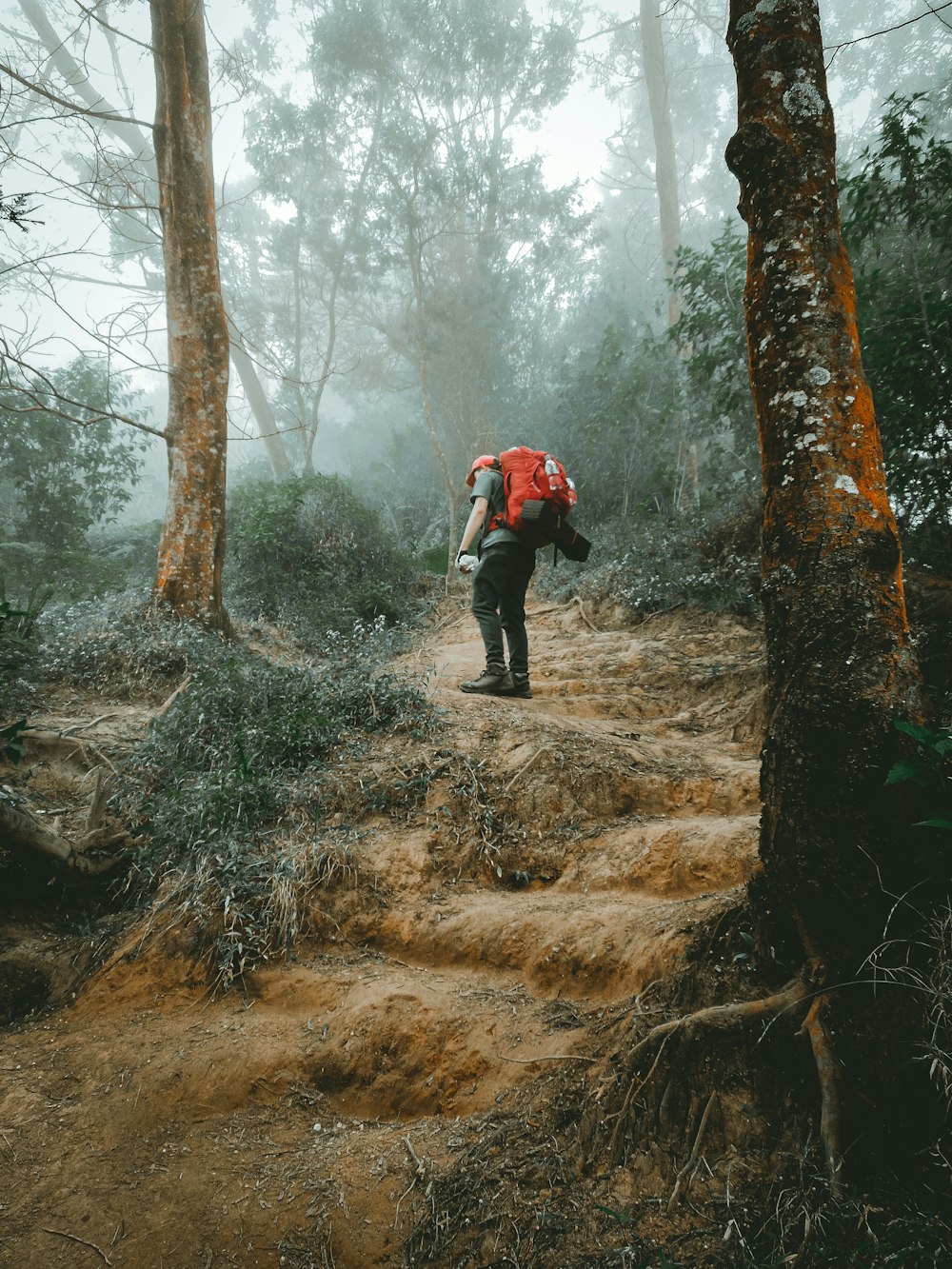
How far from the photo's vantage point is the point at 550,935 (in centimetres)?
273

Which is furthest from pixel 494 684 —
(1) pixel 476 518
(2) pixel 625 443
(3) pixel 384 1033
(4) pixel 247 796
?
(2) pixel 625 443

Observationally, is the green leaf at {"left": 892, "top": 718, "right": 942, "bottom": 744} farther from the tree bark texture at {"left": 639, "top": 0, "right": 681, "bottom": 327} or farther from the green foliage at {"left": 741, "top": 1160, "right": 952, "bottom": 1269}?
the tree bark texture at {"left": 639, "top": 0, "right": 681, "bottom": 327}

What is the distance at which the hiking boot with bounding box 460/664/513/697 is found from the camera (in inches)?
205

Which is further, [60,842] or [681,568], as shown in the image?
[681,568]

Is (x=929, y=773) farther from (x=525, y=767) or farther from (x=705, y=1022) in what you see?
(x=525, y=767)

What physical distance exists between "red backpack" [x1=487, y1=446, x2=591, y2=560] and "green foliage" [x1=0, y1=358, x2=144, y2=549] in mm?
7478

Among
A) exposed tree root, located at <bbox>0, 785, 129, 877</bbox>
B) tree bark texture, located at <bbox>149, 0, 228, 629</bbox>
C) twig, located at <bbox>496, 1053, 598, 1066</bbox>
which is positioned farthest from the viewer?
tree bark texture, located at <bbox>149, 0, 228, 629</bbox>

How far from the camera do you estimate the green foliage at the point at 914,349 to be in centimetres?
446

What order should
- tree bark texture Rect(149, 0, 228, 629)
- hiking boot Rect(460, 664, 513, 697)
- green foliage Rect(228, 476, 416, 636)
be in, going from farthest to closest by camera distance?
green foliage Rect(228, 476, 416, 636) → tree bark texture Rect(149, 0, 228, 629) → hiking boot Rect(460, 664, 513, 697)

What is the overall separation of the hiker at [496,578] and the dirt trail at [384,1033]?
1167 mm

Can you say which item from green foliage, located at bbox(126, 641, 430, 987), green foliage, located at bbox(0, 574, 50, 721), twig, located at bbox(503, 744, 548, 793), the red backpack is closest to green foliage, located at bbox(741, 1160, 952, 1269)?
green foliage, located at bbox(126, 641, 430, 987)

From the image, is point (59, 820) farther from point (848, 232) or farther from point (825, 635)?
point (848, 232)

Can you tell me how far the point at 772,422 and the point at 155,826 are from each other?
11.5 ft

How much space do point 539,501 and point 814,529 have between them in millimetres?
3179
